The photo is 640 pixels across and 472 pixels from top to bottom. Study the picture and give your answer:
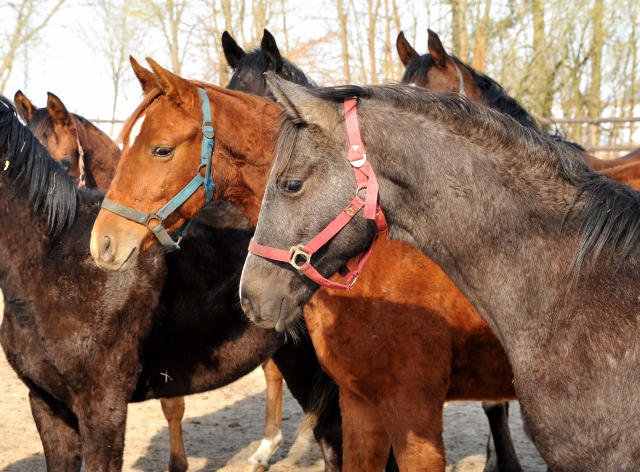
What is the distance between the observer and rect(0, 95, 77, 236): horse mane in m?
2.91

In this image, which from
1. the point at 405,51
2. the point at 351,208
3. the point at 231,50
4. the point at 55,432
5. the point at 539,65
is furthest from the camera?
the point at 539,65

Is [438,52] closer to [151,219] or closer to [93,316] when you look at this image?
[151,219]

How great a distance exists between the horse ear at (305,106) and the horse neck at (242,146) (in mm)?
807

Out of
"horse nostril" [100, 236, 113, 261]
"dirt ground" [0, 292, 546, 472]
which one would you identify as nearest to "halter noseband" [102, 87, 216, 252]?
"horse nostril" [100, 236, 113, 261]

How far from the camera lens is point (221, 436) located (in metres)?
5.09

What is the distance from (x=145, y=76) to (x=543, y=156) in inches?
75.1

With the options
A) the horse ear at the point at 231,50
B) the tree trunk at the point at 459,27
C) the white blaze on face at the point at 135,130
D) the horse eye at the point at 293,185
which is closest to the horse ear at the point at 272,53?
the horse ear at the point at 231,50

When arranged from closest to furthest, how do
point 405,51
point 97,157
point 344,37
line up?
point 405,51, point 97,157, point 344,37

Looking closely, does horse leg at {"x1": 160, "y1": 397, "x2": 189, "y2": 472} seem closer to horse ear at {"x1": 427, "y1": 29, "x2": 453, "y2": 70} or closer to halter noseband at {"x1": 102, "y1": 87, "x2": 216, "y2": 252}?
halter noseband at {"x1": 102, "y1": 87, "x2": 216, "y2": 252}

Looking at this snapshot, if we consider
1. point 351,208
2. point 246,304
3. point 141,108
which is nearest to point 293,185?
point 351,208

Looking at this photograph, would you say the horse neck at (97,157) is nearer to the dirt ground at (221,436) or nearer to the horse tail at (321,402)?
the dirt ground at (221,436)

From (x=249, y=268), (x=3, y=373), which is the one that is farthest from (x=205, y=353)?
(x=3, y=373)

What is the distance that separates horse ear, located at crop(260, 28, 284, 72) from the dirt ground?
3050 millimetres

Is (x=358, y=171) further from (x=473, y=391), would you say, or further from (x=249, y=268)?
(x=473, y=391)
